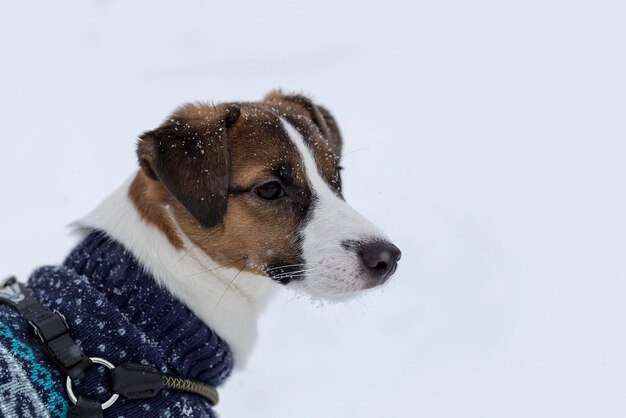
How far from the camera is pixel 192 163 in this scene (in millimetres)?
2613

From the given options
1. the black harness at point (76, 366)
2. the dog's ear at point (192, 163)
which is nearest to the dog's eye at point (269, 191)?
the dog's ear at point (192, 163)

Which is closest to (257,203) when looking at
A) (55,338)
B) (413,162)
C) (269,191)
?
(269,191)

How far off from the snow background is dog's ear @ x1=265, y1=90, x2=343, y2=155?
1261 mm

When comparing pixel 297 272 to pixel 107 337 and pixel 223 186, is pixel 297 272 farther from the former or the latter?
pixel 107 337

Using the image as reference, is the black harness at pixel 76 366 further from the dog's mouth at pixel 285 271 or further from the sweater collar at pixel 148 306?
the dog's mouth at pixel 285 271

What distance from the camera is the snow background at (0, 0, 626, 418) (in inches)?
156

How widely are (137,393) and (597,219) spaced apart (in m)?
3.56

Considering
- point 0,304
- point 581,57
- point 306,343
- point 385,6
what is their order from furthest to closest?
point 385,6, point 581,57, point 306,343, point 0,304

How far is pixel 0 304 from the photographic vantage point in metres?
2.53

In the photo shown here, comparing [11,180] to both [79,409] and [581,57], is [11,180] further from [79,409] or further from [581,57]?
[581,57]

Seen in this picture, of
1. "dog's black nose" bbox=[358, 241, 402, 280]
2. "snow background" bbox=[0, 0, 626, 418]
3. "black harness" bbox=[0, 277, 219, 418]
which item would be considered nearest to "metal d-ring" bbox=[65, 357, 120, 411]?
"black harness" bbox=[0, 277, 219, 418]

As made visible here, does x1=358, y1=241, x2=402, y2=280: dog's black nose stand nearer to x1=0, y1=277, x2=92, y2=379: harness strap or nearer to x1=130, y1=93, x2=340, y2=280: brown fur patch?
x1=130, y1=93, x2=340, y2=280: brown fur patch

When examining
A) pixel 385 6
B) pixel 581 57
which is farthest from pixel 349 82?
pixel 581 57

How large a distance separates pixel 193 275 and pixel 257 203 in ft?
1.28
